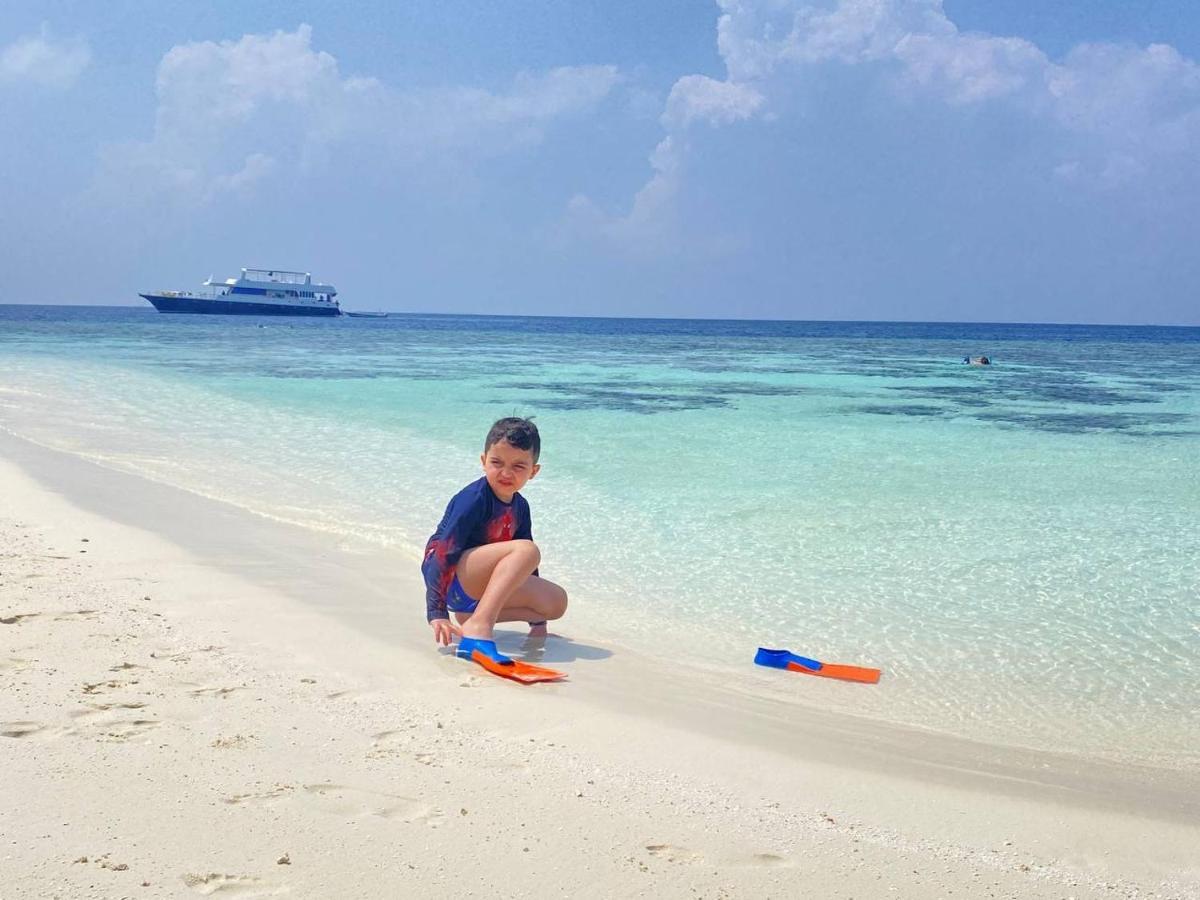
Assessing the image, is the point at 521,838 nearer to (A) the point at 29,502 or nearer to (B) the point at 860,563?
(B) the point at 860,563

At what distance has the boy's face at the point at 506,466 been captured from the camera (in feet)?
15.9

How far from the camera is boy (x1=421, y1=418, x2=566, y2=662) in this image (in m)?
4.86

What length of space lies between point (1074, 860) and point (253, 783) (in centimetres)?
244

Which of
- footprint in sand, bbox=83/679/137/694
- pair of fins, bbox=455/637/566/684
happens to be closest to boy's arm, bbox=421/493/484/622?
pair of fins, bbox=455/637/566/684

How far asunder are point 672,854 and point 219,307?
334 ft

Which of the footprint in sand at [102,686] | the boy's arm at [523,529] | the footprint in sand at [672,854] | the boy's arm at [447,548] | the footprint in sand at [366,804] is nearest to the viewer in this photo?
the footprint in sand at [672,854]

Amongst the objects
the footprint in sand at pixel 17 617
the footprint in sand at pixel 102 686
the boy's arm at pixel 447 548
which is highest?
the boy's arm at pixel 447 548

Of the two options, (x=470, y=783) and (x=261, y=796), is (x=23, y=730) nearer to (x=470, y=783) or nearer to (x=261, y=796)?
(x=261, y=796)

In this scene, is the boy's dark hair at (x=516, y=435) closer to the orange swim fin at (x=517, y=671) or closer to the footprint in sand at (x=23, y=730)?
the orange swim fin at (x=517, y=671)

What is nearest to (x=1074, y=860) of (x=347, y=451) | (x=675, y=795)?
(x=675, y=795)

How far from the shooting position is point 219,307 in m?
97.2

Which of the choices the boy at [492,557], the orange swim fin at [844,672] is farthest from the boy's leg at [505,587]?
the orange swim fin at [844,672]

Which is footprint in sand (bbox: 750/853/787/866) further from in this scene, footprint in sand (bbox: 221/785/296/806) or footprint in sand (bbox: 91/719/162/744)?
footprint in sand (bbox: 91/719/162/744)

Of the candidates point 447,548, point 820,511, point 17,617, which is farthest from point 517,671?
point 820,511
